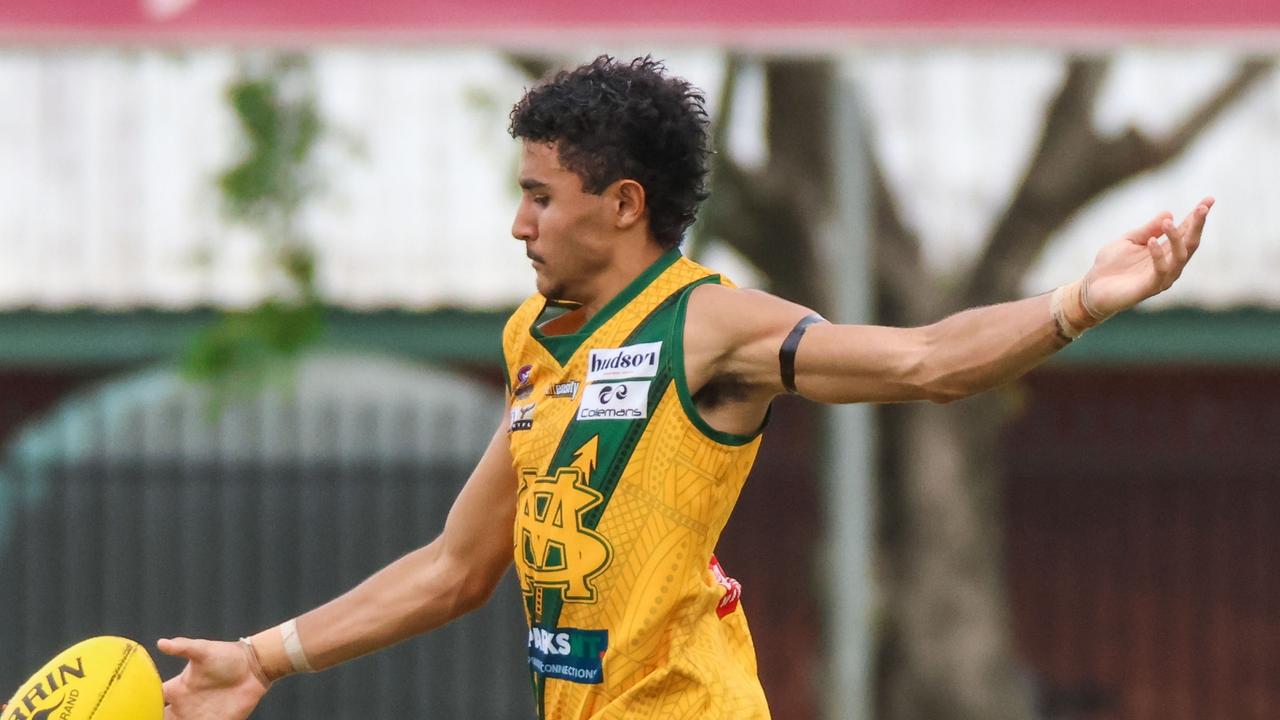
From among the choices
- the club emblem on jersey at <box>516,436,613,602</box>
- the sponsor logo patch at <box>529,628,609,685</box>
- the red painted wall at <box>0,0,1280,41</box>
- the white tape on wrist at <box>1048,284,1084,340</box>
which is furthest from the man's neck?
the red painted wall at <box>0,0,1280,41</box>

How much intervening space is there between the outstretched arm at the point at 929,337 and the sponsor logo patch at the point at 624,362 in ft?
0.24

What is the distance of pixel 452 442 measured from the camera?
11.2 metres

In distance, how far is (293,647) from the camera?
156 inches

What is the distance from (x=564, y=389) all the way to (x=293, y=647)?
849 mm

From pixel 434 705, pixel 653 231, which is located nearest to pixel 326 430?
pixel 434 705

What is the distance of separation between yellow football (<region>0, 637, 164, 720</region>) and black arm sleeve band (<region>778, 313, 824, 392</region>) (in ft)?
4.44

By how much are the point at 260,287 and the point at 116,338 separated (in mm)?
2438

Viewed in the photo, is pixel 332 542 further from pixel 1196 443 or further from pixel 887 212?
pixel 1196 443

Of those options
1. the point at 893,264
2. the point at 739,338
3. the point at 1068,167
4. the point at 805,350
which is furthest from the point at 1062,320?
the point at 1068,167

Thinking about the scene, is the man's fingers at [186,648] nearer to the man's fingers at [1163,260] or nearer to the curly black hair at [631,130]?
the curly black hair at [631,130]

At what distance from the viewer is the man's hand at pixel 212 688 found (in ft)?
12.7

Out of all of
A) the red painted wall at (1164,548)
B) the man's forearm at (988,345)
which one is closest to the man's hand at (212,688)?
the man's forearm at (988,345)

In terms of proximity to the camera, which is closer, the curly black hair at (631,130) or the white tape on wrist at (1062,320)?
the white tape on wrist at (1062,320)

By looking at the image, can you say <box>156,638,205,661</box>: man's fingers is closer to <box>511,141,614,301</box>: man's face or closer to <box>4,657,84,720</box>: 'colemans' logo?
<box>4,657,84,720</box>: 'colemans' logo
